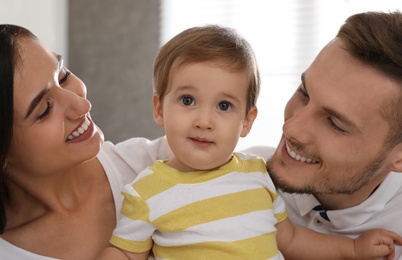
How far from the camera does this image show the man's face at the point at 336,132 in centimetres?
159

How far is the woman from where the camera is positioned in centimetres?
151

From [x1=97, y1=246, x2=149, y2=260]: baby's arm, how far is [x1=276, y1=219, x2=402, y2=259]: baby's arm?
15.4 inches

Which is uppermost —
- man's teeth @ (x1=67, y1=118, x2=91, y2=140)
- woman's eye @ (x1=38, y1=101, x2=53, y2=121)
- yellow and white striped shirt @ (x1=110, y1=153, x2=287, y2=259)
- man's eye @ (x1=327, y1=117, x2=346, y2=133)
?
man's eye @ (x1=327, y1=117, x2=346, y2=133)

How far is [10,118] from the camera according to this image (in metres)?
1.49

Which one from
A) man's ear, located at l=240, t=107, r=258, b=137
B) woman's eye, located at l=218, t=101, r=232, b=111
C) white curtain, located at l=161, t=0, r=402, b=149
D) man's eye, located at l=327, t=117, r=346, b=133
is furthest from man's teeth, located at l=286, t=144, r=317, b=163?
white curtain, located at l=161, t=0, r=402, b=149

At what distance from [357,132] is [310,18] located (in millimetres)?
2823

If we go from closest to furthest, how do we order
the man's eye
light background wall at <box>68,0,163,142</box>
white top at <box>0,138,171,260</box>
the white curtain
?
the man's eye → white top at <box>0,138,171,260</box> → the white curtain → light background wall at <box>68,0,163,142</box>

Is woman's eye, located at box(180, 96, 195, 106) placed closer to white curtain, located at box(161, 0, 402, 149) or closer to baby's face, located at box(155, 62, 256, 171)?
baby's face, located at box(155, 62, 256, 171)

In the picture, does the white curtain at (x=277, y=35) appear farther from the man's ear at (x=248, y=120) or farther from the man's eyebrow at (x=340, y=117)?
the man's ear at (x=248, y=120)

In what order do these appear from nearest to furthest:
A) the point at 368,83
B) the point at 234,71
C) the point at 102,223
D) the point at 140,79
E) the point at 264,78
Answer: the point at 234,71 → the point at 368,83 → the point at 102,223 → the point at 264,78 → the point at 140,79

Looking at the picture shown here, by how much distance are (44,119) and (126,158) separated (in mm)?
361

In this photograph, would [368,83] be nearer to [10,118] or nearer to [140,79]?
[10,118]

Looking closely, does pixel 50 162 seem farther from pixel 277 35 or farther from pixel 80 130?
pixel 277 35

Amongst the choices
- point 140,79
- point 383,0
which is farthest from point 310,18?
point 140,79
